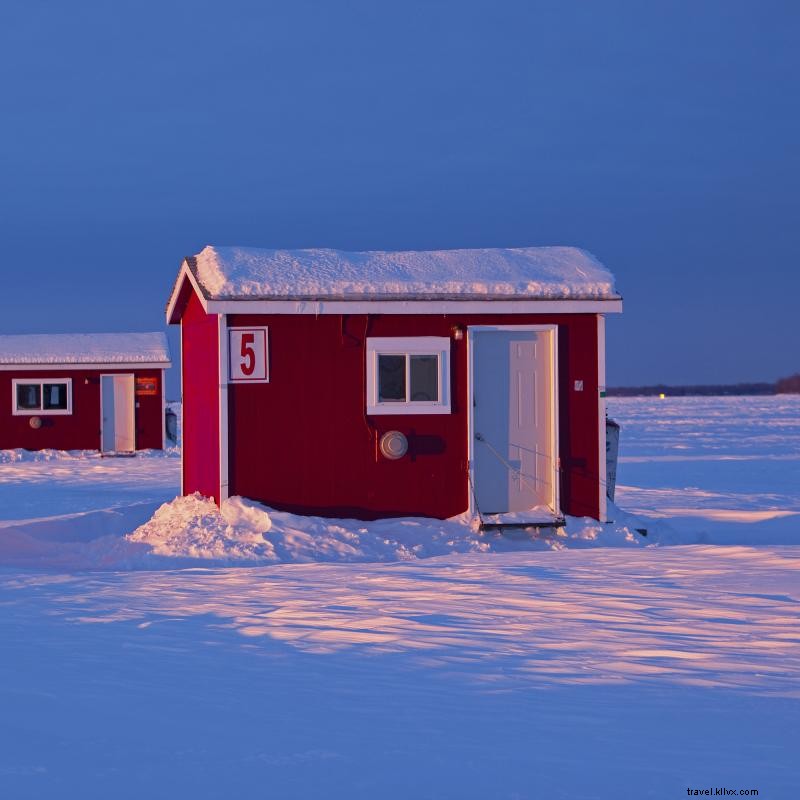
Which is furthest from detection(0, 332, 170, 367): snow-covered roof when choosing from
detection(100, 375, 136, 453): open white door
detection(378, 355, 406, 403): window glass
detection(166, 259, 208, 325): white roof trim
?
detection(378, 355, 406, 403): window glass

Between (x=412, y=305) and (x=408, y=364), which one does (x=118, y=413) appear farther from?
(x=412, y=305)

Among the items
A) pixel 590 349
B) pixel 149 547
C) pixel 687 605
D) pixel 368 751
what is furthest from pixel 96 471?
pixel 368 751

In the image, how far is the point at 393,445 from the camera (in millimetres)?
12938

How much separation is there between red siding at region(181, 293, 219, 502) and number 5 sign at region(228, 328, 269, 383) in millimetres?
248

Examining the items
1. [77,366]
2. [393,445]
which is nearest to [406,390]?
[393,445]

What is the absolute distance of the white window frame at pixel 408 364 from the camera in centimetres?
1300

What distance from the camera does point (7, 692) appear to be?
229 inches

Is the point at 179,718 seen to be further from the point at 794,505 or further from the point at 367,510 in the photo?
the point at 794,505

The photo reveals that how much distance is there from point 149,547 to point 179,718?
7.13 meters

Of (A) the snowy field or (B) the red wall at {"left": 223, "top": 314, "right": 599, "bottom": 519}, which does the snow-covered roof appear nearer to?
(A) the snowy field

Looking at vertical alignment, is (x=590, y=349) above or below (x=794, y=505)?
above

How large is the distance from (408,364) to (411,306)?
0.74 m

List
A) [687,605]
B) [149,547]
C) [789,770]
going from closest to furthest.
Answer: [789,770], [687,605], [149,547]

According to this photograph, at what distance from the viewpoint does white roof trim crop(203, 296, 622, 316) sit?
41.6 feet
